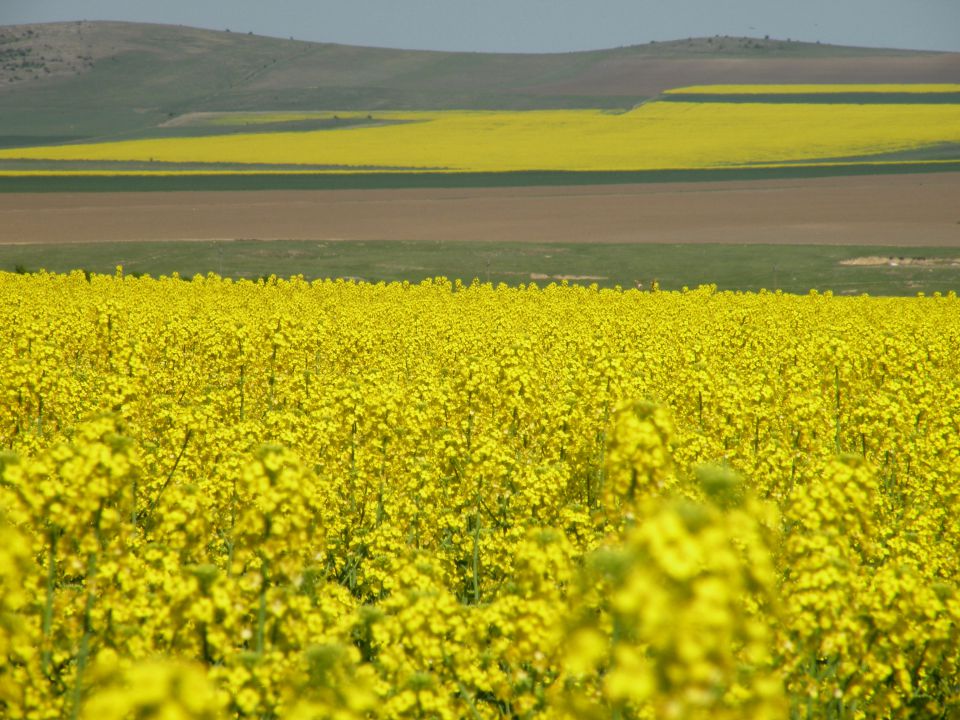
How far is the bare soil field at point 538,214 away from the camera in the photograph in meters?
64.6

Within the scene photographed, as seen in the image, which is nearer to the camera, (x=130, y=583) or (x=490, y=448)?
(x=130, y=583)

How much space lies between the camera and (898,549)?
9914 mm

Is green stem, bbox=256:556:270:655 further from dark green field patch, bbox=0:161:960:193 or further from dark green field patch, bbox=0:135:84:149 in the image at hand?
dark green field patch, bbox=0:135:84:149

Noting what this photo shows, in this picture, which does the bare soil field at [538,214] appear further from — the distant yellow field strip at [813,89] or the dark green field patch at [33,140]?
the distant yellow field strip at [813,89]

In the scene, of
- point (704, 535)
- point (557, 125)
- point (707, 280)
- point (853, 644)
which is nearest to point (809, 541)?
point (853, 644)

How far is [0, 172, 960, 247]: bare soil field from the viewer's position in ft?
212

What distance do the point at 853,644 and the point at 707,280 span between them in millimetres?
44543

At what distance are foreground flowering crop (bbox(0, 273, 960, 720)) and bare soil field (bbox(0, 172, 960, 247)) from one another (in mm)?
43634

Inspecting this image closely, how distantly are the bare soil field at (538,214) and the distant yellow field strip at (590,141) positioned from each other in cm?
2717

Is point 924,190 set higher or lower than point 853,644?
higher

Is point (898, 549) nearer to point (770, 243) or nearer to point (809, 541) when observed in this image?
point (809, 541)

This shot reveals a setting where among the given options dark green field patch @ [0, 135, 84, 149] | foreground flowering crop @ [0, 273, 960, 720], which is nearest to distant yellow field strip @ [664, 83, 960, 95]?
dark green field patch @ [0, 135, 84, 149]

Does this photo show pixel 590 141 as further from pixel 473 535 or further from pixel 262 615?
pixel 262 615

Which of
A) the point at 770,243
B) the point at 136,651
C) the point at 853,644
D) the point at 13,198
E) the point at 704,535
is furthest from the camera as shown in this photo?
the point at 13,198
